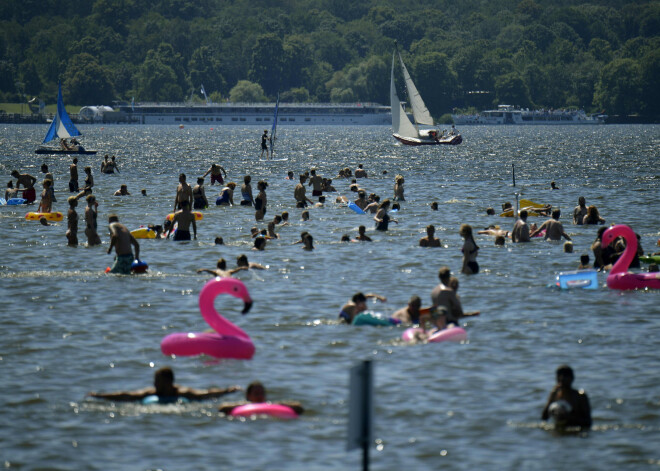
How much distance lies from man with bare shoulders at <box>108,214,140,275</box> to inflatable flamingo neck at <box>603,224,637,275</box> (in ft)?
38.2

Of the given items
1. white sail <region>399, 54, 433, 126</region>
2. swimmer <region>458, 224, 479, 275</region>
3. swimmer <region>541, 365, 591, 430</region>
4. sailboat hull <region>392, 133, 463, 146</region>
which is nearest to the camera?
swimmer <region>541, 365, 591, 430</region>

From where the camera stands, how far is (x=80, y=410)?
17625mm

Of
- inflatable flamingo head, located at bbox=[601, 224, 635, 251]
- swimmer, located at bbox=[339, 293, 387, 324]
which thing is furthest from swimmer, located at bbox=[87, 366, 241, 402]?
inflatable flamingo head, located at bbox=[601, 224, 635, 251]

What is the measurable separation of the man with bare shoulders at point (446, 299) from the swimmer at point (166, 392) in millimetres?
6098

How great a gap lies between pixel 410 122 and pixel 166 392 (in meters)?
99.6

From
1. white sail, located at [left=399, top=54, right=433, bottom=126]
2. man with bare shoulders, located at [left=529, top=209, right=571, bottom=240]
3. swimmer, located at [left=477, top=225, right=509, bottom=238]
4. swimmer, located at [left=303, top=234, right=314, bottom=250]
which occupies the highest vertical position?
white sail, located at [left=399, top=54, right=433, bottom=126]

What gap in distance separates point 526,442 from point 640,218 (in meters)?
30.8

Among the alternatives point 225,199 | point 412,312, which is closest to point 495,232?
point 412,312

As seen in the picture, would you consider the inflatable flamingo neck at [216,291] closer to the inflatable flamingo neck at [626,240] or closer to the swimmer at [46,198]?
the inflatable flamingo neck at [626,240]

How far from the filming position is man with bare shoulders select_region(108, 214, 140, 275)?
28250 millimetres

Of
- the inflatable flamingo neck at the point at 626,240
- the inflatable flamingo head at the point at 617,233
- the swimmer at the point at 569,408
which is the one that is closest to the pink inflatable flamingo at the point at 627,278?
the inflatable flamingo neck at the point at 626,240

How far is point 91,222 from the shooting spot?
35031 millimetres

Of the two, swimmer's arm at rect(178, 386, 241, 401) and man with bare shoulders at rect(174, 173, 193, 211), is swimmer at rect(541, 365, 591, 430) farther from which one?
man with bare shoulders at rect(174, 173, 193, 211)

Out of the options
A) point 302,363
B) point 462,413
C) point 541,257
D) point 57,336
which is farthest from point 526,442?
point 541,257
